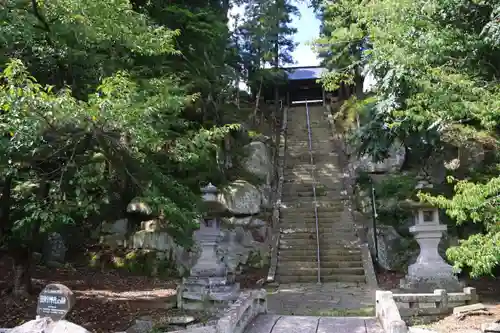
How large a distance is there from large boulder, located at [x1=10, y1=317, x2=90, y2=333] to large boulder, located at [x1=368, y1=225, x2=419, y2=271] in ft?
34.4

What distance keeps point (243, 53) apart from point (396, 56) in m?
15.4

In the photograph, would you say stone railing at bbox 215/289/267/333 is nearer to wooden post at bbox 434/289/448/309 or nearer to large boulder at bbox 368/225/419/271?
wooden post at bbox 434/289/448/309

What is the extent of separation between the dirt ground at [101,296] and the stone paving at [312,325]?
228 cm

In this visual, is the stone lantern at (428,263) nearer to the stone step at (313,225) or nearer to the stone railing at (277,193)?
the stone railing at (277,193)

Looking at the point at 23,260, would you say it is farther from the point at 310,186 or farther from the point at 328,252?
the point at 310,186

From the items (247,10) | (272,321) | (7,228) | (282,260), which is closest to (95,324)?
(7,228)

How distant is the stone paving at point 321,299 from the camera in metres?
8.83

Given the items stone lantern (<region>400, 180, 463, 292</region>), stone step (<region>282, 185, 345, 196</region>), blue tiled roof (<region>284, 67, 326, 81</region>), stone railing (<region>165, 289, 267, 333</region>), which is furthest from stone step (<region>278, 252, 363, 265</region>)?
blue tiled roof (<region>284, 67, 326, 81</region>)

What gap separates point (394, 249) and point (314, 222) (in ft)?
9.51

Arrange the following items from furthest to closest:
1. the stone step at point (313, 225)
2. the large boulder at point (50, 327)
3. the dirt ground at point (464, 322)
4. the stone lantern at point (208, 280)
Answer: the stone step at point (313, 225) < the stone lantern at point (208, 280) < the dirt ground at point (464, 322) < the large boulder at point (50, 327)

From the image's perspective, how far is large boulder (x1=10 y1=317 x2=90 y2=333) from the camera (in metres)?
4.77

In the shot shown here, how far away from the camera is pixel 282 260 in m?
13.7

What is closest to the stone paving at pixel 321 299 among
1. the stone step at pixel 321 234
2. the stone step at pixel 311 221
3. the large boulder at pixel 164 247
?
the stone step at pixel 321 234

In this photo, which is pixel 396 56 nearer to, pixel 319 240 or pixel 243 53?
pixel 319 240
